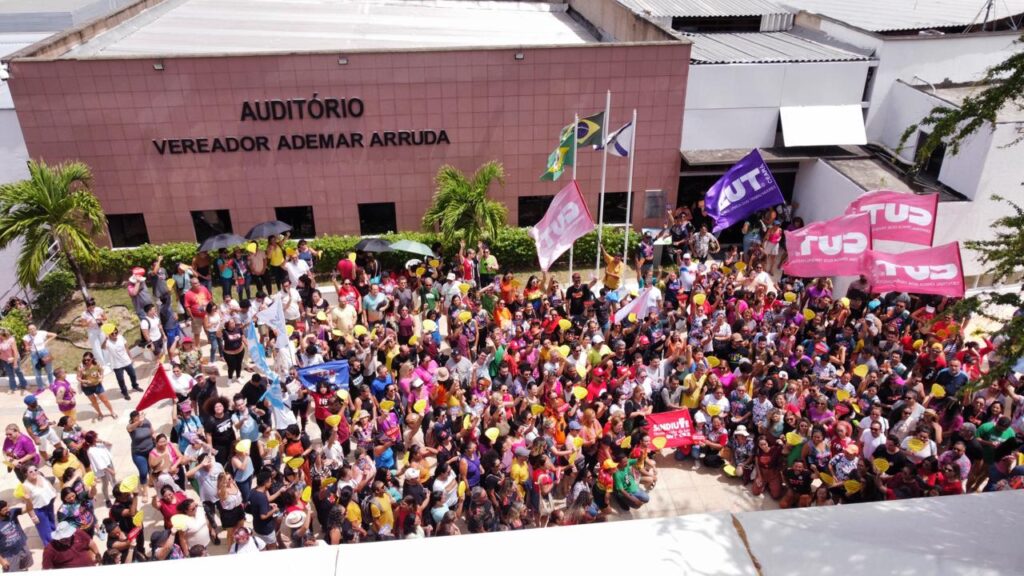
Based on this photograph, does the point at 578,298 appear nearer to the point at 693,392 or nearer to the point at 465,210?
the point at 693,392

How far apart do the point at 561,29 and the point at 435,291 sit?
14314 mm

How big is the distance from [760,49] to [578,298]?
1093 centimetres

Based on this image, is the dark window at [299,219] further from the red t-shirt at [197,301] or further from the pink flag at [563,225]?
the pink flag at [563,225]

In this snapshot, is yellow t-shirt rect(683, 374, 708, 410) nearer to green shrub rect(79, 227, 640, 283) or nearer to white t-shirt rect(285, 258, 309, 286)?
green shrub rect(79, 227, 640, 283)

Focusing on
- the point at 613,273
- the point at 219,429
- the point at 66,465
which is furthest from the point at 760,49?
the point at 66,465

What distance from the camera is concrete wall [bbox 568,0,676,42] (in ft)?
64.8

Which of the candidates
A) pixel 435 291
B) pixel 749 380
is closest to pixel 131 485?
pixel 435 291

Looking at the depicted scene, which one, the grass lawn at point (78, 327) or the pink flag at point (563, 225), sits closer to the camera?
the pink flag at point (563, 225)

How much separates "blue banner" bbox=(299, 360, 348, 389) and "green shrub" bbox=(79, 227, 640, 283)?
6.87 m

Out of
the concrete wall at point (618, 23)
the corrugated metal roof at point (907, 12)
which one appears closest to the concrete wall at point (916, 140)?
the corrugated metal roof at point (907, 12)

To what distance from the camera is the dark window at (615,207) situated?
66.7 ft

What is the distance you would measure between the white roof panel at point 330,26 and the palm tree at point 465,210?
453cm

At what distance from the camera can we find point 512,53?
18.2 metres

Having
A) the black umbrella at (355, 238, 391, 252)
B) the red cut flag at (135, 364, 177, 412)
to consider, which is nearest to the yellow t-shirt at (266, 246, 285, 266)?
the black umbrella at (355, 238, 391, 252)
